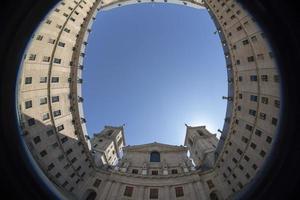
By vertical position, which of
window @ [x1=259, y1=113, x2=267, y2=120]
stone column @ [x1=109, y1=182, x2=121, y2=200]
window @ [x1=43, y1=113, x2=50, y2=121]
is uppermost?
window @ [x1=259, y1=113, x2=267, y2=120]

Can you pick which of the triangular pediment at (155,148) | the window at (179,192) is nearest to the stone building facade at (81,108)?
the window at (179,192)

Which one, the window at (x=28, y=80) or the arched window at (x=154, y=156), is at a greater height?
the window at (x=28, y=80)

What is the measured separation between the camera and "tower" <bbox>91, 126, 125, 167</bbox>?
147ft

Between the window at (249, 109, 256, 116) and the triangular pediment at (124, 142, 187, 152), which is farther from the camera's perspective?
the triangular pediment at (124, 142, 187, 152)

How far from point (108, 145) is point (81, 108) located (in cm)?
1487

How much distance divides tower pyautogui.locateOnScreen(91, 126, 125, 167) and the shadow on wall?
257 inches

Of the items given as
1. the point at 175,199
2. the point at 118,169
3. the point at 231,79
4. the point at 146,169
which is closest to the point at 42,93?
the point at 118,169

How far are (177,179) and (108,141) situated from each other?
20.1 m

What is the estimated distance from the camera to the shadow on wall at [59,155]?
2789cm

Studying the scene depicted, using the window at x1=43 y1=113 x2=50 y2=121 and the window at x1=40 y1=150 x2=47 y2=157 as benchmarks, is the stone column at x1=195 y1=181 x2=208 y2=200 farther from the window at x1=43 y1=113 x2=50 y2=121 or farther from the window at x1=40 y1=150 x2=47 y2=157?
the window at x1=43 y1=113 x2=50 y2=121

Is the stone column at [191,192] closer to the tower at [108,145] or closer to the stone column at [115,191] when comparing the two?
the stone column at [115,191]

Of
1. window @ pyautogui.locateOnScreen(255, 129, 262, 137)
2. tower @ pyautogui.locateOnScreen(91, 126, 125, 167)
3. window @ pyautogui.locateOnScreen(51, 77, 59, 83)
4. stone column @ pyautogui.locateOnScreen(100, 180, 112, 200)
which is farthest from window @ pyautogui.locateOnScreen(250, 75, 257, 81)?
tower @ pyautogui.locateOnScreen(91, 126, 125, 167)

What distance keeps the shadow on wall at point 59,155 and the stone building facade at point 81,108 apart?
0.13 m

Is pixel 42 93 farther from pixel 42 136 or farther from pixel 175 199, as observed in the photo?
pixel 175 199
